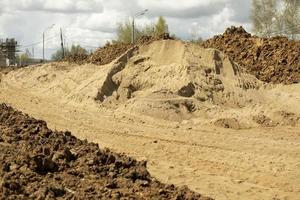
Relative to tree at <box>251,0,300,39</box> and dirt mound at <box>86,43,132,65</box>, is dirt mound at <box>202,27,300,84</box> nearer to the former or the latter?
dirt mound at <box>86,43,132,65</box>

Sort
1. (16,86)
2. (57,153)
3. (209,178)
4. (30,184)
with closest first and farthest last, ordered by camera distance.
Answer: (30,184) < (57,153) < (209,178) < (16,86)

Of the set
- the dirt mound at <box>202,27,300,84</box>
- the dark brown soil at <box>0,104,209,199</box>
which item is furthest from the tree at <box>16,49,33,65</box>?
the dark brown soil at <box>0,104,209,199</box>

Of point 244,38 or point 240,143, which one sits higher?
point 244,38

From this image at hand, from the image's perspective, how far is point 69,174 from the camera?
8.21 meters

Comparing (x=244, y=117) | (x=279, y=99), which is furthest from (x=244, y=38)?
(x=244, y=117)

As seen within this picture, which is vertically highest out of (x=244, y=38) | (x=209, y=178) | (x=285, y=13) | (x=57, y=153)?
(x=285, y=13)

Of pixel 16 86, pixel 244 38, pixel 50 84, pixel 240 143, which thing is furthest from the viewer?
pixel 16 86

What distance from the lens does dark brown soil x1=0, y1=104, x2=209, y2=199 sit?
23.3ft

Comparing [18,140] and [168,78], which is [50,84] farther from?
[18,140]

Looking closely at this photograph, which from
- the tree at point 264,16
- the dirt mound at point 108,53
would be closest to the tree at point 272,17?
the tree at point 264,16

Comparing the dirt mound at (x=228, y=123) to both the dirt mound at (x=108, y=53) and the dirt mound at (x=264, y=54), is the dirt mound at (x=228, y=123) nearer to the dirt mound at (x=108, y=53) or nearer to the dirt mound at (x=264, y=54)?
the dirt mound at (x=264, y=54)

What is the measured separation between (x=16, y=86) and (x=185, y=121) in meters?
15.9

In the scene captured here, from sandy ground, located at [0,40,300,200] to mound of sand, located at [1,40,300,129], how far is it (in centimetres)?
6

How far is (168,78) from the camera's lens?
2078 centimetres
